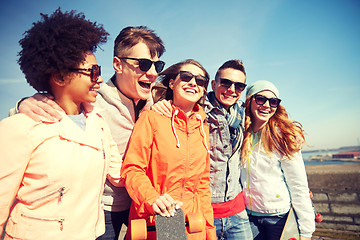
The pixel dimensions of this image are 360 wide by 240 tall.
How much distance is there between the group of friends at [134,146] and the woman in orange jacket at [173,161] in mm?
11

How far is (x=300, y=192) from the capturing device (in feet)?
9.73

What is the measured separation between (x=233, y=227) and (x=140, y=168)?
5.59 feet

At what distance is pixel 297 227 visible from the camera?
291cm

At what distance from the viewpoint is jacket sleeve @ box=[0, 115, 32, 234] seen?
53.1 inches

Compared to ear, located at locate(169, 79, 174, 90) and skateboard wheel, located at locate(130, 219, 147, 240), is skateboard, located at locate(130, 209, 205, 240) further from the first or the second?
ear, located at locate(169, 79, 174, 90)

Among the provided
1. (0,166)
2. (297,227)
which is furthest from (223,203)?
(0,166)

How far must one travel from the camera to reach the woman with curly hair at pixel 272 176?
2.95 meters

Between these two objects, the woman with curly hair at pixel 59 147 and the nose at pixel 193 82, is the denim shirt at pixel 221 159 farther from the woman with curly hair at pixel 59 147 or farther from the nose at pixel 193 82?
the woman with curly hair at pixel 59 147

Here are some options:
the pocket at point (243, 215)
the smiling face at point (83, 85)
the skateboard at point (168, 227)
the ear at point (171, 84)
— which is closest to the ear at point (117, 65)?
the smiling face at point (83, 85)

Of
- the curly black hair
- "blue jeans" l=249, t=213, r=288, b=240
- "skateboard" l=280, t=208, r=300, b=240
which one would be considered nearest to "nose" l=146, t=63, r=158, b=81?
the curly black hair

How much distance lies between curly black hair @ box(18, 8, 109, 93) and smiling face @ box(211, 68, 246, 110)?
1.99m

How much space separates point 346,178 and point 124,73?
23.6ft

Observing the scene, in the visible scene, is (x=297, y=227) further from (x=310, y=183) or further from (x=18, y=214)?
(x=310, y=183)

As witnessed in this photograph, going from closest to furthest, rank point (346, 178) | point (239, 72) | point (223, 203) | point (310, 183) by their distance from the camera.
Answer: point (223, 203) → point (239, 72) → point (346, 178) → point (310, 183)
